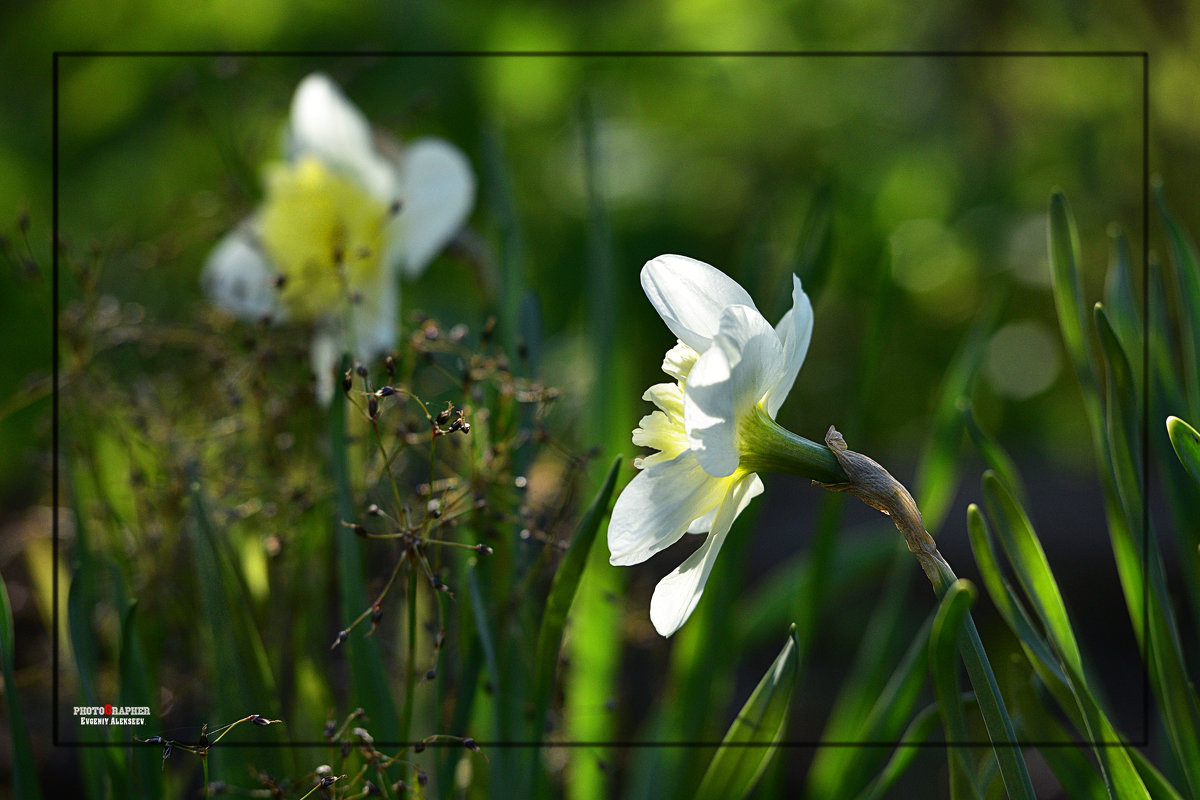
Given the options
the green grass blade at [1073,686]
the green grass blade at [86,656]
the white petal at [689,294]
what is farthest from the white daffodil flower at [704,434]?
the green grass blade at [86,656]

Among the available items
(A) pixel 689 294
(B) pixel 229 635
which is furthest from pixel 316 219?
(A) pixel 689 294

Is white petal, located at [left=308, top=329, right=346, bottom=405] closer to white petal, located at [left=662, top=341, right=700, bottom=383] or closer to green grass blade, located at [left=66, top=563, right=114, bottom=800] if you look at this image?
green grass blade, located at [left=66, top=563, right=114, bottom=800]

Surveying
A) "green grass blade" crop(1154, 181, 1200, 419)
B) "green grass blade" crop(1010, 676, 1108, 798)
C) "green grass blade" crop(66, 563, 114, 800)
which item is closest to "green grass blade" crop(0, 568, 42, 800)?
"green grass blade" crop(66, 563, 114, 800)

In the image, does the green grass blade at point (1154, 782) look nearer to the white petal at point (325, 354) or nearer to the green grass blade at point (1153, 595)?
the green grass blade at point (1153, 595)

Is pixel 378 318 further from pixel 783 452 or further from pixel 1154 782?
pixel 1154 782

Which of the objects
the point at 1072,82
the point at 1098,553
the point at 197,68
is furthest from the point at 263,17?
the point at 1098,553

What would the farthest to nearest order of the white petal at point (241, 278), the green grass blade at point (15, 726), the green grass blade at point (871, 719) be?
the white petal at point (241, 278)
the green grass blade at point (871, 719)
the green grass blade at point (15, 726)
